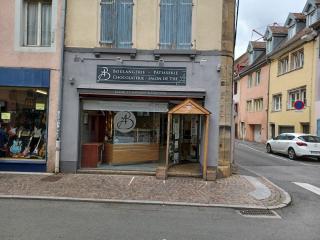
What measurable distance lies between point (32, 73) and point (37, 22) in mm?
1776

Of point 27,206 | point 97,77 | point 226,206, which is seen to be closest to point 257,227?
point 226,206

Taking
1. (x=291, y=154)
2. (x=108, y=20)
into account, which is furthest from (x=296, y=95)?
(x=108, y=20)

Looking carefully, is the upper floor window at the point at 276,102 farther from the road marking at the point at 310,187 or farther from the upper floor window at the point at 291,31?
the road marking at the point at 310,187

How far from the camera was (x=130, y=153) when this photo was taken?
13.7 m

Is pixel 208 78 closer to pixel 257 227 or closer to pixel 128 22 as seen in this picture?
pixel 128 22

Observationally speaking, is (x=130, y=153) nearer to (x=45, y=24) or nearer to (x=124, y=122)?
(x=124, y=122)

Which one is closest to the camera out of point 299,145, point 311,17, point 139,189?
point 139,189

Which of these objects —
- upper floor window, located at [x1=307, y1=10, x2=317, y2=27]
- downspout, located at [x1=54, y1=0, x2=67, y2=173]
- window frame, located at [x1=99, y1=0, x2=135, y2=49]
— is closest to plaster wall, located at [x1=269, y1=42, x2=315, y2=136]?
upper floor window, located at [x1=307, y1=10, x2=317, y2=27]

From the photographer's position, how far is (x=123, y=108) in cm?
1322

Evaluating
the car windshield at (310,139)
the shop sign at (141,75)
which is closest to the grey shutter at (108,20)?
the shop sign at (141,75)

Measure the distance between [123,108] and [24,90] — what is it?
322 cm

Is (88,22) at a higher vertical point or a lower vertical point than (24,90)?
higher

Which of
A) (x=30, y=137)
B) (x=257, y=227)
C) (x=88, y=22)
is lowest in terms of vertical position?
(x=257, y=227)

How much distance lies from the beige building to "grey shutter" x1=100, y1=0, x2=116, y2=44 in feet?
0.11
